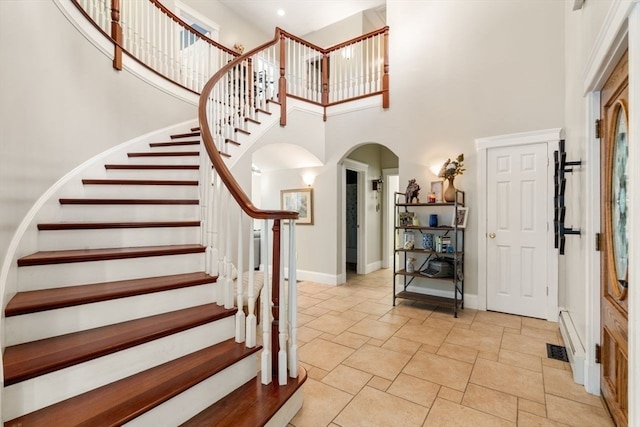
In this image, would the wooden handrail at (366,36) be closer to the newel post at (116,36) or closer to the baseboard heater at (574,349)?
the newel post at (116,36)

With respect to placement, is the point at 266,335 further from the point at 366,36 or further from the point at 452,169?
the point at 366,36

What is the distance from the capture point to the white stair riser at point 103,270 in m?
1.75

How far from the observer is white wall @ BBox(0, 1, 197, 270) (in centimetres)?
170

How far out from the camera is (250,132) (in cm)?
409

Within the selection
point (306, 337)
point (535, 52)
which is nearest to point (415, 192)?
point (535, 52)

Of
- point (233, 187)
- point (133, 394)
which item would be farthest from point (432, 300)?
point (133, 394)

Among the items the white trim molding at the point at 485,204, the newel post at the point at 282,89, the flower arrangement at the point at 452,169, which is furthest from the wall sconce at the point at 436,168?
the newel post at the point at 282,89

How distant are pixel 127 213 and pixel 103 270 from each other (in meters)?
0.78

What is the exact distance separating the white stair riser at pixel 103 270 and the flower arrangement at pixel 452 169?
3044 millimetres

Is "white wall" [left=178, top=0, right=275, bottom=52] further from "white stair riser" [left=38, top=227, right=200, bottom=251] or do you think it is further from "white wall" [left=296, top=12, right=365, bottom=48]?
"white stair riser" [left=38, top=227, right=200, bottom=251]

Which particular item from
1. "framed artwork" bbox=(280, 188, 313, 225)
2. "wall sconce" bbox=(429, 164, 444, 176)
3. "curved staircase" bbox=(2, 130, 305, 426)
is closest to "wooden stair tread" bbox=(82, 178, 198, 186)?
"curved staircase" bbox=(2, 130, 305, 426)

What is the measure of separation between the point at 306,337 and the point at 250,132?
8.81 feet

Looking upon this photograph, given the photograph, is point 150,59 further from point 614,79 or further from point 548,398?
point 548,398

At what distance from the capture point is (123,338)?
152 centimetres
